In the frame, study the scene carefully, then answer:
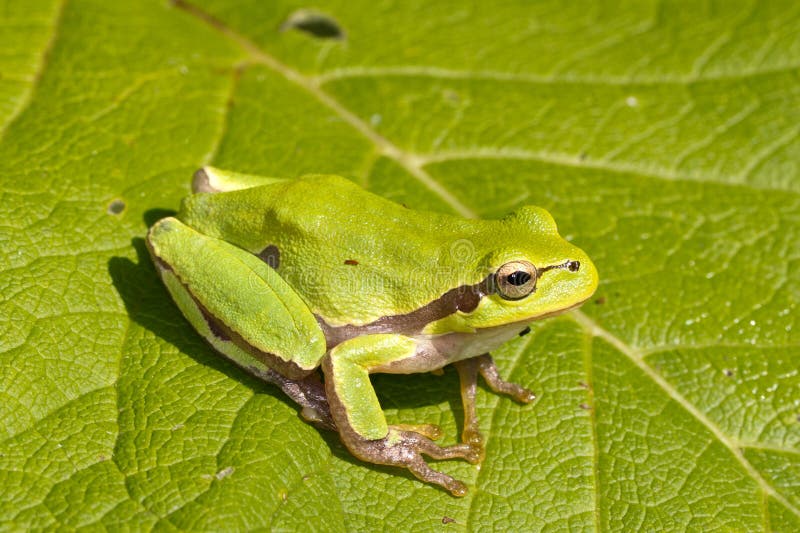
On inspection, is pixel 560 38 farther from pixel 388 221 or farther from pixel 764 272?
pixel 388 221

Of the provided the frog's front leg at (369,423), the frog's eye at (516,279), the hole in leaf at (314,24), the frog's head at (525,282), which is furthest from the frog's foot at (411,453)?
the hole in leaf at (314,24)

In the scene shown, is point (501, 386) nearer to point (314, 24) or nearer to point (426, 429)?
point (426, 429)

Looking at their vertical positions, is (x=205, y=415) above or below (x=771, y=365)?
below

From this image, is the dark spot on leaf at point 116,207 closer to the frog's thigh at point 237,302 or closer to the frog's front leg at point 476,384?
the frog's thigh at point 237,302

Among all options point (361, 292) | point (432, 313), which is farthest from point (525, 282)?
point (361, 292)

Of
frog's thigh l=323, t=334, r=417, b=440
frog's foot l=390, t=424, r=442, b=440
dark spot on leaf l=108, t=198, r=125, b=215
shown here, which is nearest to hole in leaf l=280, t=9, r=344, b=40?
dark spot on leaf l=108, t=198, r=125, b=215

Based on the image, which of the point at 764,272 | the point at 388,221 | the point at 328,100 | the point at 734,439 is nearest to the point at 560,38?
the point at 328,100

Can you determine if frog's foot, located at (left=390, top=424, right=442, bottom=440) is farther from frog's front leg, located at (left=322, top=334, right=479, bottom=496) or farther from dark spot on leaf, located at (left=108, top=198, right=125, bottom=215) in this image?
dark spot on leaf, located at (left=108, top=198, right=125, bottom=215)
